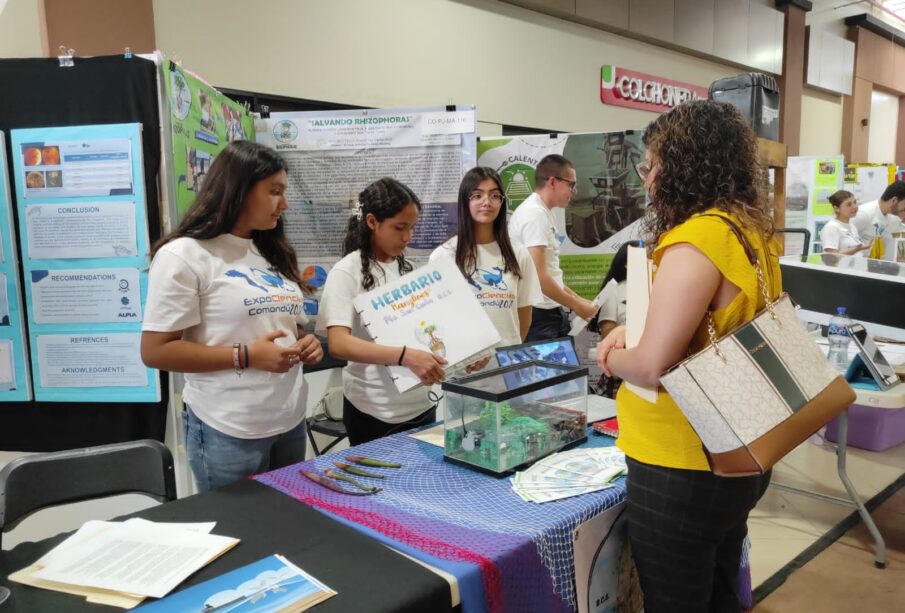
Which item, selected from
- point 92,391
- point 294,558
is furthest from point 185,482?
point 294,558

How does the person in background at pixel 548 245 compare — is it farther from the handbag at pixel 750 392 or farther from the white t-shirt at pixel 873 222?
the white t-shirt at pixel 873 222

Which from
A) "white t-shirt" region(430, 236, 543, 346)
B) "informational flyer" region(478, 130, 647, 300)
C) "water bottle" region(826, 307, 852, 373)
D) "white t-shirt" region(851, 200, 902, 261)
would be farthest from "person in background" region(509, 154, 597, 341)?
"white t-shirt" region(851, 200, 902, 261)

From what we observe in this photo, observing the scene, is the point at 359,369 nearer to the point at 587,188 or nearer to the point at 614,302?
the point at 614,302

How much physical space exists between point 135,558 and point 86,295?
1.56m

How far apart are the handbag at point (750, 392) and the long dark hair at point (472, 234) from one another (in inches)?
46.1

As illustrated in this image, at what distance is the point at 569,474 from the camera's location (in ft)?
4.68

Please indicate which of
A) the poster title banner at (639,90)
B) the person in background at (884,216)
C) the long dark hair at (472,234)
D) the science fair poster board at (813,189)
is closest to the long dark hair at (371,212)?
the long dark hair at (472,234)

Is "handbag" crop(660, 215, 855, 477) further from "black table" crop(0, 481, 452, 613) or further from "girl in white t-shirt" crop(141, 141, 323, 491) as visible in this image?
"girl in white t-shirt" crop(141, 141, 323, 491)

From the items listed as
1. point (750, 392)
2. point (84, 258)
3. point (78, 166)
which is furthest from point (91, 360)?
point (750, 392)

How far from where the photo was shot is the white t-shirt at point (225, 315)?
58.0 inches

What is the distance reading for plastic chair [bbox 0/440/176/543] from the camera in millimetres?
1409

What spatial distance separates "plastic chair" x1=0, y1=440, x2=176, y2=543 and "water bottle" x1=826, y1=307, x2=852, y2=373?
2697mm

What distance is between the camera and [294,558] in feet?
3.43

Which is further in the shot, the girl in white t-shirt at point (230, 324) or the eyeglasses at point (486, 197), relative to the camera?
the eyeglasses at point (486, 197)
